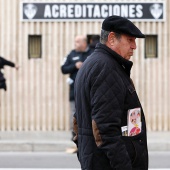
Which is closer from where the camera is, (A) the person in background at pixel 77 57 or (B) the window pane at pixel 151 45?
(A) the person in background at pixel 77 57

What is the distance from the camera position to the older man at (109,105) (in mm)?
4359

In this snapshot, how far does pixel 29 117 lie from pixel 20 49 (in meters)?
1.27

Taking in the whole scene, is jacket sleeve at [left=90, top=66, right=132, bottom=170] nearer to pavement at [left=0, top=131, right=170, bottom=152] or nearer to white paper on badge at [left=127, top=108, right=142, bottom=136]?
white paper on badge at [left=127, top=108, right=142, bottom=136]

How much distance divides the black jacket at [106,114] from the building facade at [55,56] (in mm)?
8922

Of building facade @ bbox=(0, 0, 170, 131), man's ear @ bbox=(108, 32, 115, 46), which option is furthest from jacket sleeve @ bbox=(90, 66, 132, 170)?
building facade @ bbox=(0, 0, 170, 131)

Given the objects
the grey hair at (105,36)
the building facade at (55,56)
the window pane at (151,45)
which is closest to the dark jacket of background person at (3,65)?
the building facade at (55,56)

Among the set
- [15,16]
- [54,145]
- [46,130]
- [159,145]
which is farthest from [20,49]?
[159,145]

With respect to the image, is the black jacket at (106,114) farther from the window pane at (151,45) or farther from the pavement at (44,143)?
the window pane at (151,45)

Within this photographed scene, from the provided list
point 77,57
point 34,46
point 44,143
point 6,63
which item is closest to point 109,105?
point 44,143

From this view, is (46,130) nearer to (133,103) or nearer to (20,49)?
(20,49)

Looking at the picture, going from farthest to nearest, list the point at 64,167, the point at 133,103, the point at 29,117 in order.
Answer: the point at 29,117, the point at 64,167, the point at 133,103

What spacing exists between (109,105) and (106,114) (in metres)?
0.06

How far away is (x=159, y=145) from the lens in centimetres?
1198

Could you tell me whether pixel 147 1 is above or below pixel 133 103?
above
